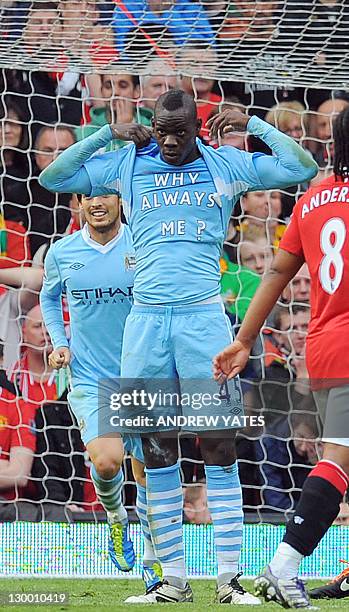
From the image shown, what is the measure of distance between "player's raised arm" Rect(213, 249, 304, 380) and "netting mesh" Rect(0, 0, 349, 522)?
3.78 m

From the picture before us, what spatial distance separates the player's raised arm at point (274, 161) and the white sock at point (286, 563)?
1878 mm

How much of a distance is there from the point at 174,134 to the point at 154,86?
3954 millimetres

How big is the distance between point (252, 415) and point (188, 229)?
148 inches

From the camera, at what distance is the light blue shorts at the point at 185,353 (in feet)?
17.8

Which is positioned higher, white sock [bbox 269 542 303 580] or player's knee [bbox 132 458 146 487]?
player's knee [bbox 132 458 146 487]

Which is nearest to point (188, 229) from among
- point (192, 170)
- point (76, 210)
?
point (192, 170)

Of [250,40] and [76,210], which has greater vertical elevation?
[250,40]

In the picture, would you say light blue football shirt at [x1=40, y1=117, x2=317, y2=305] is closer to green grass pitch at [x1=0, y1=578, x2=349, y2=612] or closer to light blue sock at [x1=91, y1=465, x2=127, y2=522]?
green grass pitch at [x1=0, y1=578, x2=349, y2=612]

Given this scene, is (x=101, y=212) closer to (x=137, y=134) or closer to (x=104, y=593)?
(x=137, y=134)

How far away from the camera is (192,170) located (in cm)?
562

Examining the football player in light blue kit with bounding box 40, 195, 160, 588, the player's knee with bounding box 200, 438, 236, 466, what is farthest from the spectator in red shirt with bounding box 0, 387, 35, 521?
the player's knee with bounding box 200, 438, 236, 466

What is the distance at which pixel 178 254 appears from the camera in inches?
217

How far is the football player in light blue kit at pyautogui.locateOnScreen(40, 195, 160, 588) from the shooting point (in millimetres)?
6801

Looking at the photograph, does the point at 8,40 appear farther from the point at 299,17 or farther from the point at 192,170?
the point at 192,170
